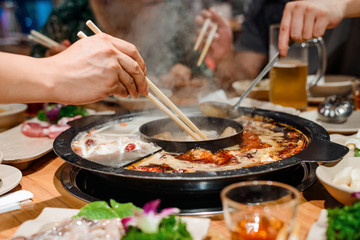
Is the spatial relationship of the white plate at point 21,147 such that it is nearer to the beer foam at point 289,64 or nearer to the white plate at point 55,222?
the white plate at point 55,222

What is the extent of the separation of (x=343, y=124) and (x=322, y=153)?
1.09 m

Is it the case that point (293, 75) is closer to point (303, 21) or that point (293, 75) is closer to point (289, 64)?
point (289, 64)

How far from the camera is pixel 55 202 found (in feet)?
5.04

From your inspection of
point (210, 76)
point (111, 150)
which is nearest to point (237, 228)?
point (111, 150)

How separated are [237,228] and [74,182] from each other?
Answer: 0.89 meters

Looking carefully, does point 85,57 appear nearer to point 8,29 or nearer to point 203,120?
point 203,120

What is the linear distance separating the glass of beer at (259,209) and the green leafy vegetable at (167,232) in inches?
5.0

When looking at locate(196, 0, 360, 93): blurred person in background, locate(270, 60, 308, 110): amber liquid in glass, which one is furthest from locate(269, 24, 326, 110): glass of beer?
locate(196, 0, 360, 93): blurred person in background

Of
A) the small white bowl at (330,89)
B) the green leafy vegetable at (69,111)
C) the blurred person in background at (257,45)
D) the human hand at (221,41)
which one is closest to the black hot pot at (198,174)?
the green leafy vegetable at (69,111)

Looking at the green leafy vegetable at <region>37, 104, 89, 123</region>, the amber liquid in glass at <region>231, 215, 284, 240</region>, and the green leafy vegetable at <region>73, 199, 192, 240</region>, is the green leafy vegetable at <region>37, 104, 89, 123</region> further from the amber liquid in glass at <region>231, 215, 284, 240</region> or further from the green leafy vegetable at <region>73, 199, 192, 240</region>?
the amber liquid in glass at <region>231, 215, 284, 240</region>

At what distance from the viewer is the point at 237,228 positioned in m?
1.03

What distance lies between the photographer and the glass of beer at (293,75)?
271cm

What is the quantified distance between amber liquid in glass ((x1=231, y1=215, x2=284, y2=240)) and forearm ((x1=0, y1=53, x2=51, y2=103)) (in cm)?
83

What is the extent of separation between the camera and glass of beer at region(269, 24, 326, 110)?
2711mm
